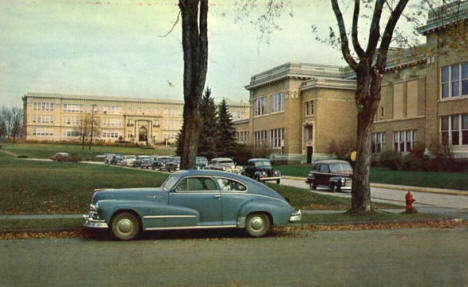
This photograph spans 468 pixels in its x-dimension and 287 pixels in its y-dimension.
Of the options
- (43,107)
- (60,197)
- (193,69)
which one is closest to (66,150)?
(43,107)

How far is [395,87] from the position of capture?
6469cm

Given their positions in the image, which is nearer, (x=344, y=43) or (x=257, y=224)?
(x=257, y=224)

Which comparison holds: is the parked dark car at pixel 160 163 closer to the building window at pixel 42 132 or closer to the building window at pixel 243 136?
the building window at pixel 243 136

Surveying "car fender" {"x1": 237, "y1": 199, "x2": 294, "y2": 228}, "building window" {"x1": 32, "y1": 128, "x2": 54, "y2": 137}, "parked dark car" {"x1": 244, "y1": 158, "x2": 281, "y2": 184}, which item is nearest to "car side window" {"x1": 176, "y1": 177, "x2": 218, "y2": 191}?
"car fender" {"x1": 237, "y1": 199, "x2": 294, "y2": 228}

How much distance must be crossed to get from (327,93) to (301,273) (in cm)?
6533

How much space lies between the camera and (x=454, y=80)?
4931 centimetres

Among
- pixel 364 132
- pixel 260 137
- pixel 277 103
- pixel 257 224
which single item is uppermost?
pixel 277 103

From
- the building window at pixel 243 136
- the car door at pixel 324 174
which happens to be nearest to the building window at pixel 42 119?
the building window at pixel 243 136

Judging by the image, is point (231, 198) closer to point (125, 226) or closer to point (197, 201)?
point (197, 201)

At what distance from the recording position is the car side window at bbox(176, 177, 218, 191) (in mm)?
12734

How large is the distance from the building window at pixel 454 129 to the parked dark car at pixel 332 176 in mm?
18718

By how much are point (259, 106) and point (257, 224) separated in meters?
74.1

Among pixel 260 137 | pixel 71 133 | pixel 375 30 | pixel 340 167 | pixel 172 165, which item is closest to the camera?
pixel 375 30

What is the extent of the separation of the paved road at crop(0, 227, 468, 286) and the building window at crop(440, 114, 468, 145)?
126 ft
